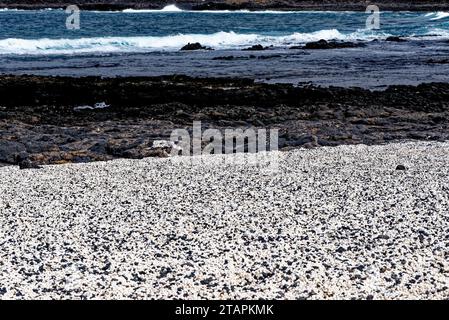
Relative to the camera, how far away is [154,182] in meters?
8.21

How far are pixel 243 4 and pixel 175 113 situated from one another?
73334mm

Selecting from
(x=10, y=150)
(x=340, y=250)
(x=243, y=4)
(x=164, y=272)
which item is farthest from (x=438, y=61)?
(x=243, y=4)

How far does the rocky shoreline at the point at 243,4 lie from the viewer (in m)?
79.5

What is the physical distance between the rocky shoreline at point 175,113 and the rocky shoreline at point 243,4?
214ft

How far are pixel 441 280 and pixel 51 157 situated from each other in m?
6.12

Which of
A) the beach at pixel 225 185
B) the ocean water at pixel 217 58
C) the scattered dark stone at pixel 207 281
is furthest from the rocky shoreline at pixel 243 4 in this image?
the scattered dark stone at pixel 207 281

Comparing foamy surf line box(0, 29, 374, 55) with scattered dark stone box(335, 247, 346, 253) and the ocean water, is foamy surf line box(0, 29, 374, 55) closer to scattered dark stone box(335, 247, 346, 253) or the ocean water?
the ocean water

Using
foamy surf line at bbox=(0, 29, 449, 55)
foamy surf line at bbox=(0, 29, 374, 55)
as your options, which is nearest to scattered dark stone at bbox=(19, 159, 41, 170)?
foamy surf line at bbox=(0, 29, 449, 55)

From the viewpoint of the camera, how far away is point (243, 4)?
8406cm

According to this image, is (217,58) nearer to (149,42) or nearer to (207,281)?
(149,42)

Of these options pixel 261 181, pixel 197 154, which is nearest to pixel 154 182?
pixel 261 181

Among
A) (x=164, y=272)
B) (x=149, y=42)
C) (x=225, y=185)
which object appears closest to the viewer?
(x=164, y=272)

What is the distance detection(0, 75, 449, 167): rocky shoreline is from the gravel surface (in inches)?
53.3
